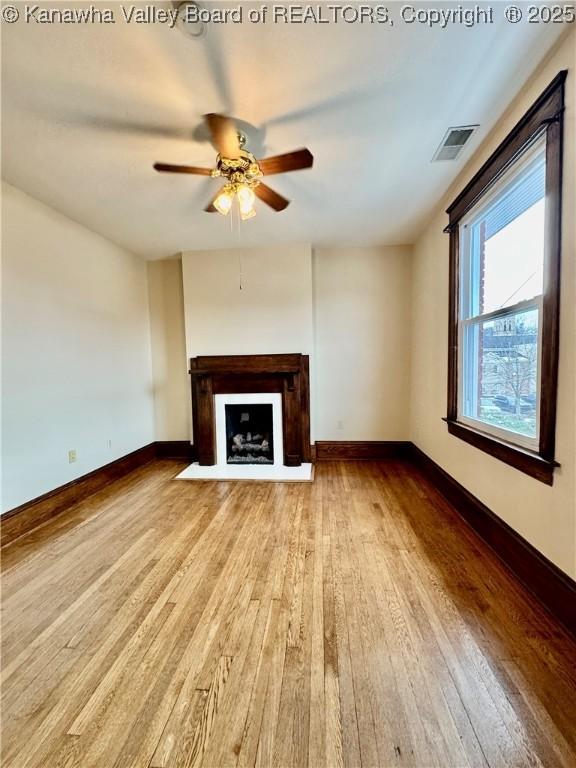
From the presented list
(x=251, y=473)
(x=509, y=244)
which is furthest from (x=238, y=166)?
(x=251, y=473)

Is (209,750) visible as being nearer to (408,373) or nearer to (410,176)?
(410,176)

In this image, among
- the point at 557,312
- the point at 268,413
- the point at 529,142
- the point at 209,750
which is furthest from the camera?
the point at 268,413

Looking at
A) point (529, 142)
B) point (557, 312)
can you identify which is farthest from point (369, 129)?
point (557, 312)

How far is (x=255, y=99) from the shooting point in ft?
5.71

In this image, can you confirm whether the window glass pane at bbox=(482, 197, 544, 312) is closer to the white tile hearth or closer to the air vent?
the air vent

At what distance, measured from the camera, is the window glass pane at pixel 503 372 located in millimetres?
1847

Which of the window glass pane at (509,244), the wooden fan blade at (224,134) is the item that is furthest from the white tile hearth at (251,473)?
the wooden fan blade at (224,134)

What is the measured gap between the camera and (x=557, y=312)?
1532mm

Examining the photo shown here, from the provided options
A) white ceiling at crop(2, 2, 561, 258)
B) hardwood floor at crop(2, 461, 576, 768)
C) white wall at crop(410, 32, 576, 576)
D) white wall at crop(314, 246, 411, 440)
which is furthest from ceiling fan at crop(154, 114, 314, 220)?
hardwood floor at crop(2, 461, 576, 768)

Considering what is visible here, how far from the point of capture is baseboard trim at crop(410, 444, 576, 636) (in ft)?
4.84

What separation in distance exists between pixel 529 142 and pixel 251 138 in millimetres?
1608

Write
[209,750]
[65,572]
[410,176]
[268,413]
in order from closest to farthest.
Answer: [209,750], [65,572], [410,176], [268,413]

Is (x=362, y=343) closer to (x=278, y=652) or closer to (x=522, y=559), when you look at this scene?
(x=522, y=559)

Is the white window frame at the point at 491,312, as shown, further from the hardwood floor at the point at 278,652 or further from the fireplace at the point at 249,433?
the fireplace at the point at 249,433
